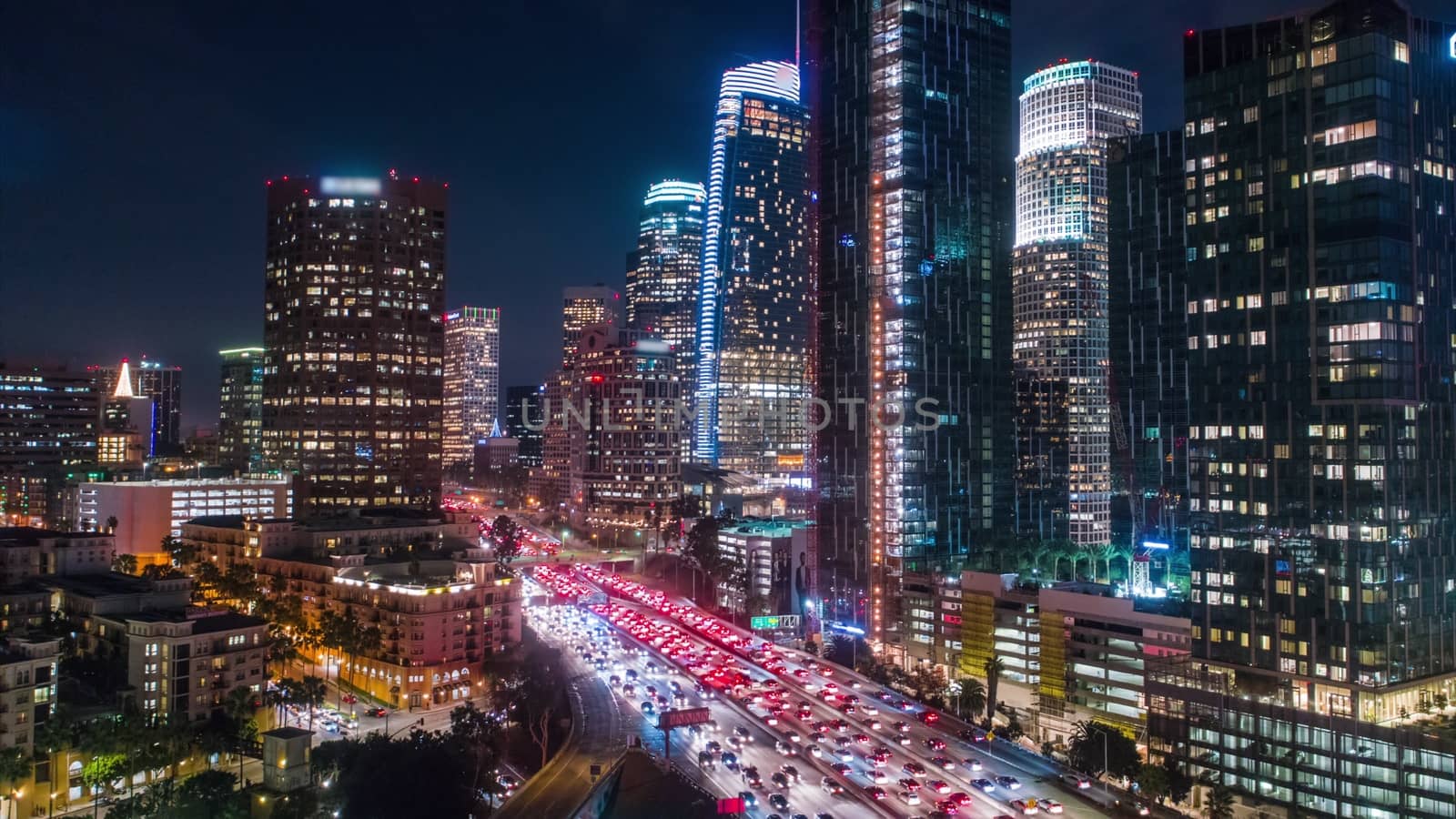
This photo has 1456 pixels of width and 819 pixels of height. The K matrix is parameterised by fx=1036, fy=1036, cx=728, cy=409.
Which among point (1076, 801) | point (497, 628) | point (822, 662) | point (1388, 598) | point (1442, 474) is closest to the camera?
point (1076, 801)

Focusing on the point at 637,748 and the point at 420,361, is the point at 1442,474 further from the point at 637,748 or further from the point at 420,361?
the point at 420,361

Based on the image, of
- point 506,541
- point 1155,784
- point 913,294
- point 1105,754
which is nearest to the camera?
point 1155,784

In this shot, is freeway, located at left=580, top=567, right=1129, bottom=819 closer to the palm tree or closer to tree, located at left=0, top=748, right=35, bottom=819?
the palm tree

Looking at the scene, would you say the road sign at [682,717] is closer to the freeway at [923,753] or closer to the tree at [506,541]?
the freeway at [923,753]

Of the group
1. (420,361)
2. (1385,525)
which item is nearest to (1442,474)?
(1385,525)

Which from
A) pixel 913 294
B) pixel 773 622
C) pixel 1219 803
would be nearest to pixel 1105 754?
pixel 1219 803

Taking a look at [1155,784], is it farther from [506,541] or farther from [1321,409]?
[506,541]
